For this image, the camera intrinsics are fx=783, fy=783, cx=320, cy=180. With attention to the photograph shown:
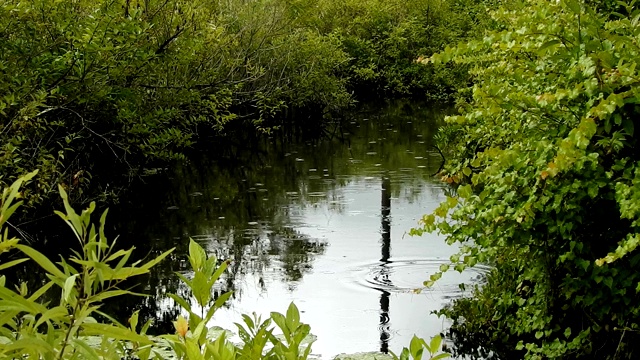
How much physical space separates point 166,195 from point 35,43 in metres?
5.18

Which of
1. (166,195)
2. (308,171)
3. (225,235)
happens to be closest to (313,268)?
(225,235)

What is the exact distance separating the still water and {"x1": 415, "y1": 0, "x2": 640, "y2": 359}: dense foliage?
6.93 ft

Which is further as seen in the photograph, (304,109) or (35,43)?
(304,109)

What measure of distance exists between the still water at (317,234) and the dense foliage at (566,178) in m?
2.11

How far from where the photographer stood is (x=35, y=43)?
10109 millimetres

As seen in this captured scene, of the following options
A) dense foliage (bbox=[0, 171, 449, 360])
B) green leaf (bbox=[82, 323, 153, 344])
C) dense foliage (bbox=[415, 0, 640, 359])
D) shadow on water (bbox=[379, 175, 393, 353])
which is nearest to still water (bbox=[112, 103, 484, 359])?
shadow on water (bbox=[379, 175, 393, 353])

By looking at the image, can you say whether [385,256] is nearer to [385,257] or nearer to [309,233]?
[385,257]

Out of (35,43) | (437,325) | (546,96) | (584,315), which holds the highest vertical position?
(35,43)

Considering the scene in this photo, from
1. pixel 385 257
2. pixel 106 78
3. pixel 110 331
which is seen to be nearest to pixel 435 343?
pixel 110 331

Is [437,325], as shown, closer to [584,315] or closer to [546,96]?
[584,315]

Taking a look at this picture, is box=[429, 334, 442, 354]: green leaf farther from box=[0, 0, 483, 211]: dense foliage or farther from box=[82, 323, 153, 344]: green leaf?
box=[0, 0, 483, 211]: dense foliage

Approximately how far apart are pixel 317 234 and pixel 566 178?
7.01 meters

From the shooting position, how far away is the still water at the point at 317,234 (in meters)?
8.62

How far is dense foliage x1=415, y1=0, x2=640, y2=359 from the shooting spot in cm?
442
